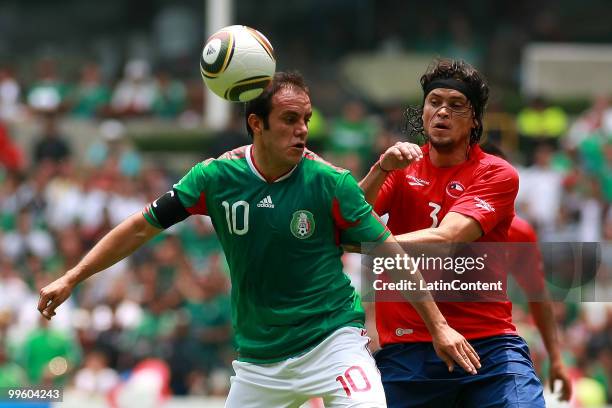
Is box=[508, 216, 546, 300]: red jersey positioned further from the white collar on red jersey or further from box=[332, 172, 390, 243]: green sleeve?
the white collar on red jersey

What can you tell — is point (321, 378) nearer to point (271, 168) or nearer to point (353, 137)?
point (271, 168)

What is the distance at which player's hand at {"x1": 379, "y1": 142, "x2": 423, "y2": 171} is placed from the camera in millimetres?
6276

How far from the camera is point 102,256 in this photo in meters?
6.51

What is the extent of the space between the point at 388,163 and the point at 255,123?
0.73 meters

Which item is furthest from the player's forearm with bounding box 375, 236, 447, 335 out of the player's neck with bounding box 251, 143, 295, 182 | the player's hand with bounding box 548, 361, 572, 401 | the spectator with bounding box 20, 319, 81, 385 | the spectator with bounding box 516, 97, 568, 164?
the spectator with bounding box 516, 97, 568, 164

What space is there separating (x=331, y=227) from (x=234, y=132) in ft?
36.4

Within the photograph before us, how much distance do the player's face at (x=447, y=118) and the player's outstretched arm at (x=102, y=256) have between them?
1.56 metres

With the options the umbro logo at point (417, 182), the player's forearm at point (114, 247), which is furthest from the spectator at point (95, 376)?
the umbro logo at point (417, 182)

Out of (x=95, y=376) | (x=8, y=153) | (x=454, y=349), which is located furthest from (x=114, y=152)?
(x=454, y=349)

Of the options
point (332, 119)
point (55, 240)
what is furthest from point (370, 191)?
point (332, 119)

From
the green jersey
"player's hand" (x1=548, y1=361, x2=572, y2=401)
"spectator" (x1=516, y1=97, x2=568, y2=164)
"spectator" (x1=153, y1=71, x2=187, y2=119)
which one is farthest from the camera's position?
"spectator" (x1=153, y1=71, x2=187, y2=119)

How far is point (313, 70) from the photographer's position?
981 inches

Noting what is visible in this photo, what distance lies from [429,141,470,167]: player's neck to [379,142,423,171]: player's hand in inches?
17.1

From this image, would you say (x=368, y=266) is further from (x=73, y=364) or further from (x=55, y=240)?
(x=55, y=240)
